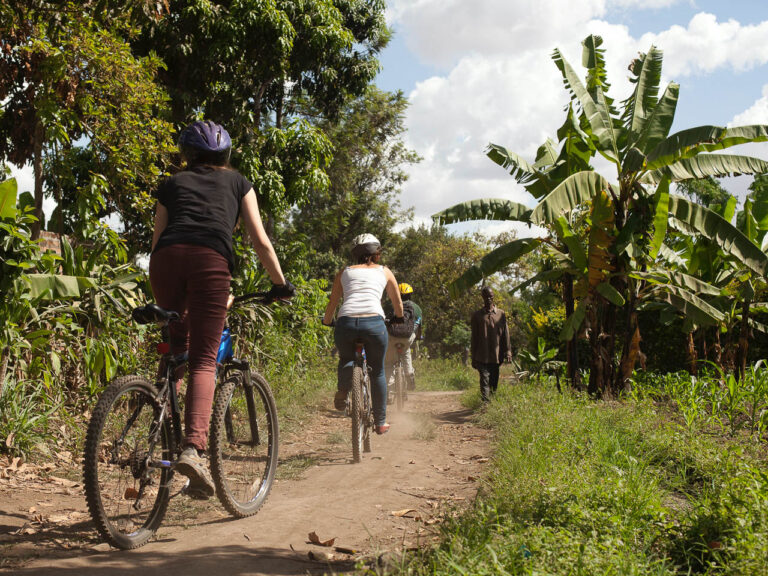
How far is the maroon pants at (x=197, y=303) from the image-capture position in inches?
142

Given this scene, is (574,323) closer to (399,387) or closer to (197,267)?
(399,387)

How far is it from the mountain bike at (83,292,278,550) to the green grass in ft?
4.53

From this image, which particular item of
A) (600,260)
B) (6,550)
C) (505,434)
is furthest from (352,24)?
(6,550)

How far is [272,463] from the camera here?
4.59 m

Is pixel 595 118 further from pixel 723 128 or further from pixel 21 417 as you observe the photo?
pixel 21 417

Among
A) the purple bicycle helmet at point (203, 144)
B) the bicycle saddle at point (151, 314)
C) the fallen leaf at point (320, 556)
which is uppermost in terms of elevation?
the purple bicycle helmet at point (203, 144)

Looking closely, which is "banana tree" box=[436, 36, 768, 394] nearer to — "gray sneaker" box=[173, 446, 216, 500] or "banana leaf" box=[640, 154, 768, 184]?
"banana leaf" box=[640, 154, 768, 184]

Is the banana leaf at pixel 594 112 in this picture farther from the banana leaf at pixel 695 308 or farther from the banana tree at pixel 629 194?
the banana leaf at pixel 695 308

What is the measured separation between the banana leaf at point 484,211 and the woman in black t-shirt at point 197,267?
630 centimetres

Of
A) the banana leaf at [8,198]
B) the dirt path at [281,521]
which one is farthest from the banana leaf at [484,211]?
the banana leaf at [8,198]

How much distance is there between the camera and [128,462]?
3.47 metres

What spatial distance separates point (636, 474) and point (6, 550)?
11.4 ft

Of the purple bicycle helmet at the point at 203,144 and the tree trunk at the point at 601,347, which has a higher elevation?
the purple bicycle helmet at the point at 203,144

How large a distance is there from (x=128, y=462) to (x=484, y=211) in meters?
7.30
